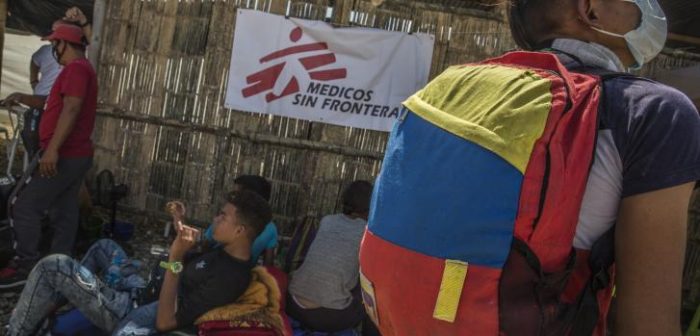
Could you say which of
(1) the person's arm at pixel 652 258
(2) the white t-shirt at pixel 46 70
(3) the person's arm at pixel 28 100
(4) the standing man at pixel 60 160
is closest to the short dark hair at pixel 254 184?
(4) the standing man at pixel 60 160

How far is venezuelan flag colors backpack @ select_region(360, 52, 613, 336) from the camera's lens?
3.09 feet

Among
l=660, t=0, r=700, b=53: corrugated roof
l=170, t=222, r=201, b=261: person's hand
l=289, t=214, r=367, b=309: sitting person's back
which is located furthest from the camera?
l=660, t=0, r=700, b=53: corrugated roof

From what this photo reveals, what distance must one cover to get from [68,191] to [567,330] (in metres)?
4.24

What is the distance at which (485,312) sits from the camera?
96 centimetres

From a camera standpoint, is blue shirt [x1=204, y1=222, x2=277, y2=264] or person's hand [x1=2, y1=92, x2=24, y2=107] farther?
person's hand [x1=2, y1=92, x2=24, y2=107]

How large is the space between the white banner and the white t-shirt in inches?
74.9

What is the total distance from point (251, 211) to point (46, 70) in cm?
398

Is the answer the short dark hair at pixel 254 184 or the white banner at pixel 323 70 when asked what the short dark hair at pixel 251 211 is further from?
the white banner at pixel 323 70

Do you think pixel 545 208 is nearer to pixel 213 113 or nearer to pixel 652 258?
pixel 652 258

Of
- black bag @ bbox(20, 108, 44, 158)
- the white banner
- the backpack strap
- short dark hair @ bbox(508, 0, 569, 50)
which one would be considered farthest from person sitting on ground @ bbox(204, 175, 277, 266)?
the backpack strap

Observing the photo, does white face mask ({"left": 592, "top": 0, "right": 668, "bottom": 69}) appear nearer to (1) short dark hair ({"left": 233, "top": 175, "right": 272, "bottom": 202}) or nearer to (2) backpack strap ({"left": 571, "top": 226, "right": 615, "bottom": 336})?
(2) backpack strap ({"left": 571, "top": 226, "right": 615, "bottom": 336})

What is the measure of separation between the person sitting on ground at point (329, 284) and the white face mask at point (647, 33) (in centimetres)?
232

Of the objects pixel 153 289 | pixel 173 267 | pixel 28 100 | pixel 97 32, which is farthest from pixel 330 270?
pixel 97 32

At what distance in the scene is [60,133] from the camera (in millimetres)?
4273
